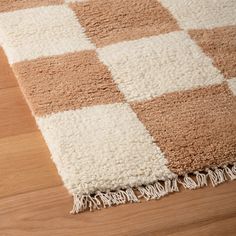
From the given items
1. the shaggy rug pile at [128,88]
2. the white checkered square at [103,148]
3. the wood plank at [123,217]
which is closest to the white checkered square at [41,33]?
the shaggy rug pile at [128,88]

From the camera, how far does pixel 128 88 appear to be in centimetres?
97

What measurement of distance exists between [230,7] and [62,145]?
664mm

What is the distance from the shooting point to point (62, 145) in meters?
0.84

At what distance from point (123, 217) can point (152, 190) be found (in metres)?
0.07

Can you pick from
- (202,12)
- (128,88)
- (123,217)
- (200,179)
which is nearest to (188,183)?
(200,179)

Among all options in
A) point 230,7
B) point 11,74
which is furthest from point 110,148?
point 230,7

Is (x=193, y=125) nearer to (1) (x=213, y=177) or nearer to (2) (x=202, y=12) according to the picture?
(1) (x=213, y=177)

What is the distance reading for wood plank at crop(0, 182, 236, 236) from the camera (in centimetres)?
73

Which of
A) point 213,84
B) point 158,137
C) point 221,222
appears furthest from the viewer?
point 213,84

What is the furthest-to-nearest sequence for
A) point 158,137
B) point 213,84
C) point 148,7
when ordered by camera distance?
point 148,7, point 213,84, point 158,137

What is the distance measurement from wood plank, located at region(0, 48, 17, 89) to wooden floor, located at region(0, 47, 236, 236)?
19 cm

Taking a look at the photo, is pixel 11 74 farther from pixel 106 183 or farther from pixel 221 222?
pixel 221 222

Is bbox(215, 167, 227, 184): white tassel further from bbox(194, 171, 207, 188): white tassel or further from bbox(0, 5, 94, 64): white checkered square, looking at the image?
bbox(0, 5, 94, 64): white checkered square

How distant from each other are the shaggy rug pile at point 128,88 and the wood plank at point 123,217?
2 cm
